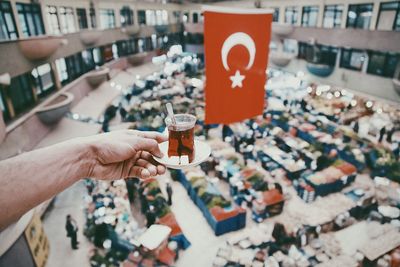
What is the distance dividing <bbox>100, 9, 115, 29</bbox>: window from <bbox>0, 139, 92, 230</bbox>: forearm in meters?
25.9

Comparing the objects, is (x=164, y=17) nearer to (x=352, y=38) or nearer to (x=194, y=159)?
(x=352, y=38)

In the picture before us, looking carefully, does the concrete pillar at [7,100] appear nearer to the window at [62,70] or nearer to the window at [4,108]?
the window at [4,108]

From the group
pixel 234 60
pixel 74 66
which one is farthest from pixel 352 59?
pixel 74 66

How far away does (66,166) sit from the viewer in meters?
2.20

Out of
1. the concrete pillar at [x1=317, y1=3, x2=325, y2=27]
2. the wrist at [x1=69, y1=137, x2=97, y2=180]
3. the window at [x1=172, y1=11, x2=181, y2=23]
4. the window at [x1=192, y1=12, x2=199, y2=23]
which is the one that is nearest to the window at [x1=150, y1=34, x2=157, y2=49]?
the window at [x1=172, y1=11, x2=181, y2=23]

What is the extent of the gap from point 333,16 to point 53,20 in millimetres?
19667

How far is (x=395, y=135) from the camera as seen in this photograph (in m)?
18.7

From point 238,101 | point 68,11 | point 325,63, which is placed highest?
point 68,11

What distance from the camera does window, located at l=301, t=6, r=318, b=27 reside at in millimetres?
22248

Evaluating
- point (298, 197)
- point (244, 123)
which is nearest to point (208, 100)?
point (298, 197)

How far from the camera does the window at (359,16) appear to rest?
18.4 metres

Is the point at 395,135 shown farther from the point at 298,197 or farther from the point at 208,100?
the point at 208,100

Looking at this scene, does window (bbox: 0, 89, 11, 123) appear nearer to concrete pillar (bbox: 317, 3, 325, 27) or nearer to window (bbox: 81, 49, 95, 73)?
window (bbox: 81, 49, 95, 73)

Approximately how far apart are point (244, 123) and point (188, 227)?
9949 millimetres
